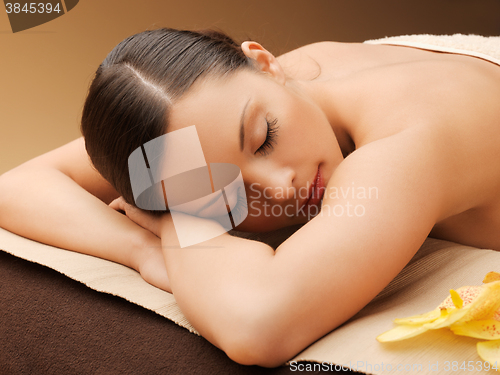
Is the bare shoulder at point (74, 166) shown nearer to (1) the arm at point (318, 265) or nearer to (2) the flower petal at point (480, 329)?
(1) the arm at point (318, 265)

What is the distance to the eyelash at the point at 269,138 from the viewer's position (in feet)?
2.00

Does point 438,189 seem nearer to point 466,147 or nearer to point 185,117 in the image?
point 466,147

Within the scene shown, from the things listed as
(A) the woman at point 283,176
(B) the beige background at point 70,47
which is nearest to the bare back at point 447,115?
(A) the woman at point 283,176

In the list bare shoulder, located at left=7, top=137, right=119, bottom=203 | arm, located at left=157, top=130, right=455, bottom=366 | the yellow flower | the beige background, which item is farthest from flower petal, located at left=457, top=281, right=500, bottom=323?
the beige background

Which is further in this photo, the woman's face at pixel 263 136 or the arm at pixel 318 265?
the woman's face at pixel 263 136

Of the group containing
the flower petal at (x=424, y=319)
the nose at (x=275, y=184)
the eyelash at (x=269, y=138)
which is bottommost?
the flower petal at (x=424, y=319)

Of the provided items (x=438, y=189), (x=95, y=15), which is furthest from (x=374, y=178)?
(x=95, y=15)

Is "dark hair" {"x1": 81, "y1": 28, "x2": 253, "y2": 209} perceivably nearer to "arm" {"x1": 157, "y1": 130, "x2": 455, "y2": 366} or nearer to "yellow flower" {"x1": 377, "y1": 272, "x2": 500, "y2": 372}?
"arm" {"x1": 157, "y1": 130, "x2": 455, "y2": 366}

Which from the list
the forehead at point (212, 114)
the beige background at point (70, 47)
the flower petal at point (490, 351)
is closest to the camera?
the flower petal at point (490, 351)

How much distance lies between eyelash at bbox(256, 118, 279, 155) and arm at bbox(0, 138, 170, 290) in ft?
0.80

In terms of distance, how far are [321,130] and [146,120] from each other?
27 centimetres

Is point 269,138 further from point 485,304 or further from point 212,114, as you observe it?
point 485,304

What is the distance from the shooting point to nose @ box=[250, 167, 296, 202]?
0.60m

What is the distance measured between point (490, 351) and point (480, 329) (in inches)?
0.9
